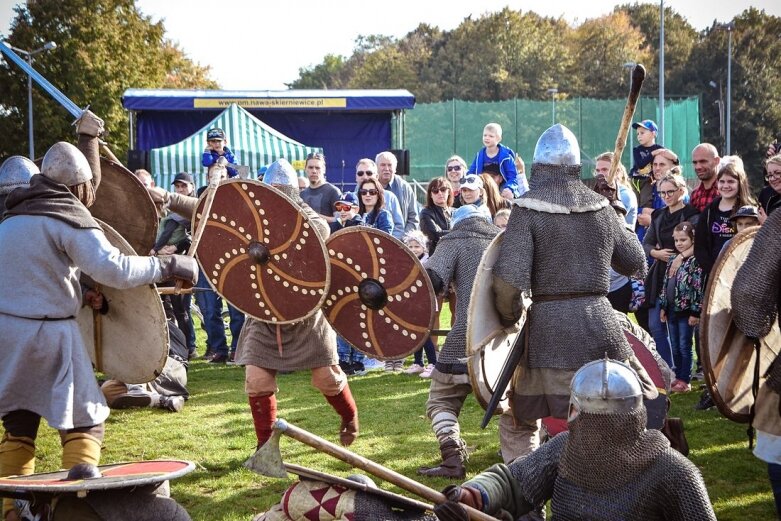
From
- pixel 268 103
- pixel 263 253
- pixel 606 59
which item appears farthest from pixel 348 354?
pixel 606 59

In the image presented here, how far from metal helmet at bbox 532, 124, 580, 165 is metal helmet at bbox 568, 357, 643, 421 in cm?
157

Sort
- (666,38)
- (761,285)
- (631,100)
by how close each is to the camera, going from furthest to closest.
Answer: (666,38) → (631,100) → (761,285)

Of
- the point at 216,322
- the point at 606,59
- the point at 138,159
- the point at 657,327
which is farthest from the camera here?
the point at 606,59

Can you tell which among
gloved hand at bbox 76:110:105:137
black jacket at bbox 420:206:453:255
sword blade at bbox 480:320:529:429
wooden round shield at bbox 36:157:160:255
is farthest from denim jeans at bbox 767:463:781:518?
black jacket at bbox 420:206:453:255

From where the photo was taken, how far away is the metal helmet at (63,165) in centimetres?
421

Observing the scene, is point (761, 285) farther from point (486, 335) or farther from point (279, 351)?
point (279, 351)

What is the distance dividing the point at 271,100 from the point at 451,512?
1516cm

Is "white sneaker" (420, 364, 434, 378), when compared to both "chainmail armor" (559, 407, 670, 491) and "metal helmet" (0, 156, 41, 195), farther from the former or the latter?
"chainmail armor" (559, 407, 670, 491)

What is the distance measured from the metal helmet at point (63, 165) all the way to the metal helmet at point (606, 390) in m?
2.37

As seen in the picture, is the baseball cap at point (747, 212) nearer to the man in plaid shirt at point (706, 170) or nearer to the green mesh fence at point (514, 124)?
the man in plaid shirt at point (706, 170)

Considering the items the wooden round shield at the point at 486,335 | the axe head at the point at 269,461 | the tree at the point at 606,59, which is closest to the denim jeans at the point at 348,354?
the wooden round shield at the point at 486,335

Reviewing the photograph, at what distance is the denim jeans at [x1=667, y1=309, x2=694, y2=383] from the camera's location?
7.28m

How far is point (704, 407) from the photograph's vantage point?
668cm

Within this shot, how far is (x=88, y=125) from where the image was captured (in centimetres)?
476
